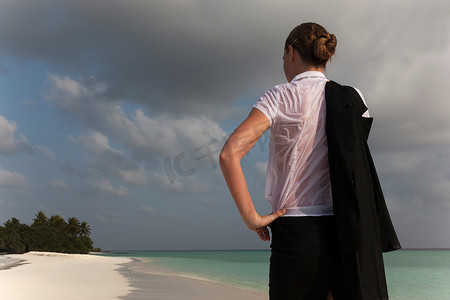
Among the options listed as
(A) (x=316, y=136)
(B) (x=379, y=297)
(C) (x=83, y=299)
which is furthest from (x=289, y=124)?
(C) (x=83, y=299)

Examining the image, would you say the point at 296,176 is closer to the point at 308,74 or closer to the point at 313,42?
the point at 308,74

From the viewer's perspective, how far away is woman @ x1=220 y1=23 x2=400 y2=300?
1582 millimetres

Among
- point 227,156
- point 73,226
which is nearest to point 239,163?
point 227,156

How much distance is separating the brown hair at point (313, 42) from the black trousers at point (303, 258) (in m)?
0.73

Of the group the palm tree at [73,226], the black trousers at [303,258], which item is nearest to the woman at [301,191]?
the black trousers at [303,258]

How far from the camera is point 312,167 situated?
66.2 inches

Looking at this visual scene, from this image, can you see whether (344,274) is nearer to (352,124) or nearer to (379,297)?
(379,297)

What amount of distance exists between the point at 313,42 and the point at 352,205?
74cm

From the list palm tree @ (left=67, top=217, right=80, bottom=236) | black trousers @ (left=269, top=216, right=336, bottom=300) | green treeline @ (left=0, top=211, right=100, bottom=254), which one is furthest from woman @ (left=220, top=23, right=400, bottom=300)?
palm tree @ (left=67, top=217, right=80, bottom=236)

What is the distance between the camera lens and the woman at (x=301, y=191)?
5.19 feet

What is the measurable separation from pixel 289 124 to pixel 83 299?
7.20 meters

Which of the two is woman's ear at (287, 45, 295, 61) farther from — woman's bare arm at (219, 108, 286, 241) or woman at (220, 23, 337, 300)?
woman's bare arm at (219, 108, 286, 241)

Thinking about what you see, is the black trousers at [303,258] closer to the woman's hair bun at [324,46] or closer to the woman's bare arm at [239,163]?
the woman's bare arm at [239,163]

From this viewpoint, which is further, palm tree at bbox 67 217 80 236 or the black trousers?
palm tree at bbox 67 217 80 236
